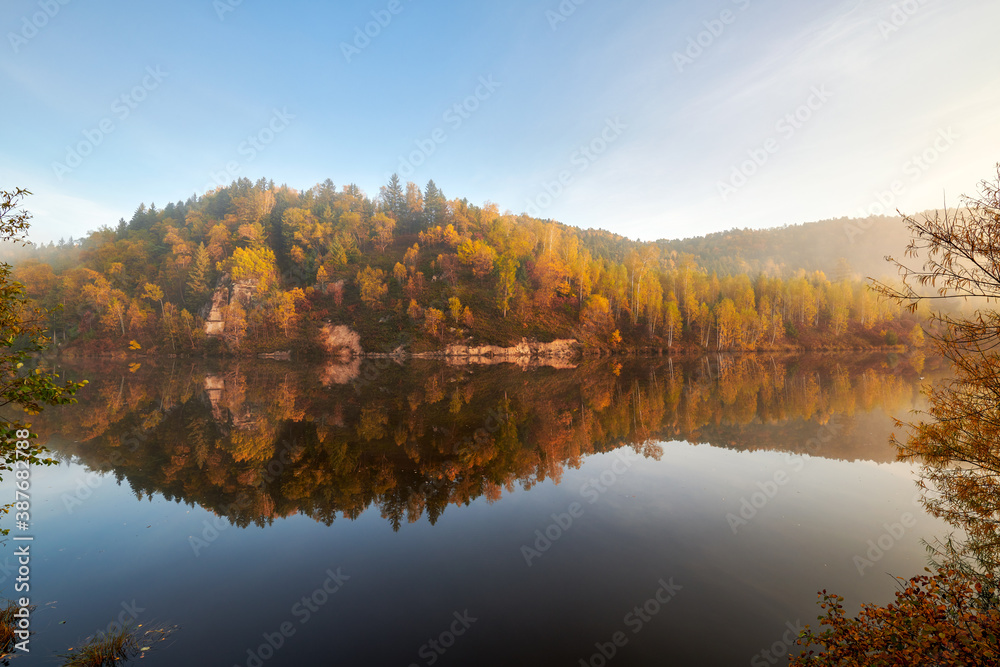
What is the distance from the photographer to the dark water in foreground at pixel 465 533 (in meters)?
7.33

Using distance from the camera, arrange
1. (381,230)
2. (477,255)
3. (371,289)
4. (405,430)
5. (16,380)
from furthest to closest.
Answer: (381,230) < (477,255) < (371,289) < (405,430) < (16,380)

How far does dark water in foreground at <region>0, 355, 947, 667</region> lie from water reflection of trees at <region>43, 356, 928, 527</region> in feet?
0.58

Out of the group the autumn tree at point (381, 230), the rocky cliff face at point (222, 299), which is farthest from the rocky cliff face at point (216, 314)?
the autumn tree at point (381, 230)

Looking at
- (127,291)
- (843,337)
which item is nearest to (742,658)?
(843,337)

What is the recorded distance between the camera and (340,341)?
3095 inches

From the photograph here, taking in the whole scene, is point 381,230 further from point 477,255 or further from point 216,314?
point 216,314

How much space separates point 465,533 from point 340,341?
74.6 meters

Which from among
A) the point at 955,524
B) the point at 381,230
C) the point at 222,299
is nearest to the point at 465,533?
the point at 955,524

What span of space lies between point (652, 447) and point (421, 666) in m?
15.2

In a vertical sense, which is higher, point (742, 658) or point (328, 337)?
point (328, 337)

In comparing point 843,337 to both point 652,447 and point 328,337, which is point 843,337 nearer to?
point 652,447

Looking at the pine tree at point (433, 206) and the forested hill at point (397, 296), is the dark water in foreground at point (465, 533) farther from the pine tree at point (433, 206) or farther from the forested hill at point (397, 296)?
the pine tree at point (433, 206)

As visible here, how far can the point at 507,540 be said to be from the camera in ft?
35.7

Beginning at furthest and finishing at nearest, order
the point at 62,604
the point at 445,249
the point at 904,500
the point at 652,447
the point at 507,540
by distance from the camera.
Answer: the point at 445,249
the point at 652,447
the point at 904,500
the point at 507,540
the point at 62,604
